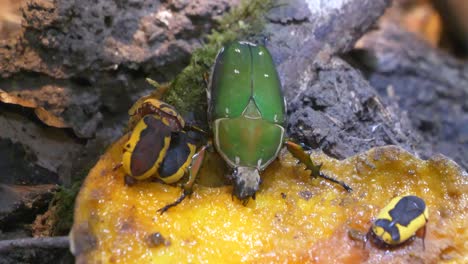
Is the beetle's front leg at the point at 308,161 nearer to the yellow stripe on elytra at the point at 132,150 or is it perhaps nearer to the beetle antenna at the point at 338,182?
the beetle antenna at the point at 338,182

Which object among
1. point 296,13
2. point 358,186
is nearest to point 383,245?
point 358,186

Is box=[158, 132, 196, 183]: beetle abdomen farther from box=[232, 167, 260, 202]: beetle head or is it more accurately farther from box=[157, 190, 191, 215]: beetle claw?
box=[232, 167, 260, 202]: beetle head

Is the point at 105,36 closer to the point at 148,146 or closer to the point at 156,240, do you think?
the point at 148,146

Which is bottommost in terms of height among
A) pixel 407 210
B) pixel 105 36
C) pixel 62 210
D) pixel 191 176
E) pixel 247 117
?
pixel 62 210

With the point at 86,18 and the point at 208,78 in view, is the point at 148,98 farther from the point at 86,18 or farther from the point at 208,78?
the point at 86,18

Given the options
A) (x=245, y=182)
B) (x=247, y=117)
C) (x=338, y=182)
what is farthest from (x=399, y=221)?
(x=247, y=117)

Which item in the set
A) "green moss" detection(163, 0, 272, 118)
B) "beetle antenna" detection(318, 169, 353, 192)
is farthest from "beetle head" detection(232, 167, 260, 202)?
"green moss" detection(163, 0, 272, 118)
